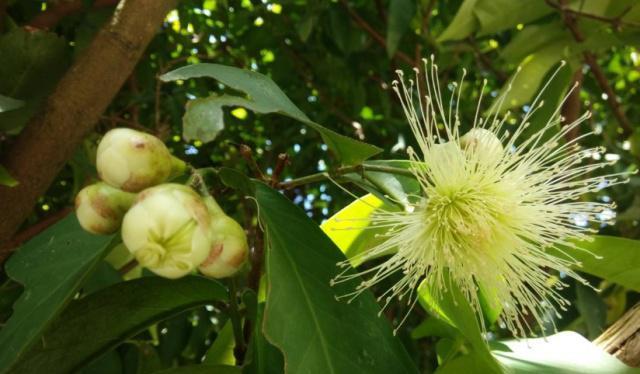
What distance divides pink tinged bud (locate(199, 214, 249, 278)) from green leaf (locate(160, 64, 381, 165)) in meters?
0.13

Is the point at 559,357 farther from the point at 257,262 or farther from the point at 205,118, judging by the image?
the point at 205,118

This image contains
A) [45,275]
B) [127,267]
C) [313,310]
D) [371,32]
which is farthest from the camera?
[371,32]

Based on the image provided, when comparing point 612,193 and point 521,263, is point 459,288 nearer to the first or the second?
point 521,263

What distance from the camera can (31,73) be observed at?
1.23 m

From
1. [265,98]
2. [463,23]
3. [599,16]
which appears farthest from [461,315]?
[599,16]

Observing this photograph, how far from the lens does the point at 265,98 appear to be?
2.68ft

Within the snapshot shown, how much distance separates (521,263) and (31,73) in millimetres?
862

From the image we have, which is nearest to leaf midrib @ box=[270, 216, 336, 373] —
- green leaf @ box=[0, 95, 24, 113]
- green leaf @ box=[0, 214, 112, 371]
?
green leaf @ box=[0, 214, 112, 371]

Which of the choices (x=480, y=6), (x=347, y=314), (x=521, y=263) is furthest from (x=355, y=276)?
(x=480, y=6)

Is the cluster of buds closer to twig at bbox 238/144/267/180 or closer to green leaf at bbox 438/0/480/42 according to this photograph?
twig at bbox 238/144/267/180

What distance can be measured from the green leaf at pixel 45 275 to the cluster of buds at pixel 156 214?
8 cm

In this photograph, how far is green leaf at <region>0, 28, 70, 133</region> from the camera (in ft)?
3.92

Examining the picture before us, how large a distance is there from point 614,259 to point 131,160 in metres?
→ 0.67

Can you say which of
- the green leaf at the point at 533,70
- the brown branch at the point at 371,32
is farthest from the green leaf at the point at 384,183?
the brown branch at the point at 371,32
